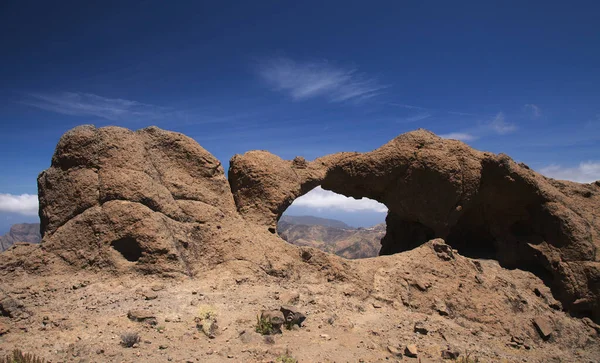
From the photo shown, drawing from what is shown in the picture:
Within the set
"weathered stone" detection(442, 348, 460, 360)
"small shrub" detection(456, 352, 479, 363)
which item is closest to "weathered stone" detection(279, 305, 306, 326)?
"weathered stone" detection(442, 348, 460, 360)

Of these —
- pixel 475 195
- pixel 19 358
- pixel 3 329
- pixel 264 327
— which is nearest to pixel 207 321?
pixel 264 327

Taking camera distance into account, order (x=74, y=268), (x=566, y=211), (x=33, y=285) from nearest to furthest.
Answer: (x=33, y=285), (x=74, y=268), (x=566, y=211)

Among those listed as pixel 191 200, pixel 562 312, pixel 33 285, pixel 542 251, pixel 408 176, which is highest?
pixel 408 176

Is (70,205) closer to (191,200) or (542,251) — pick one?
(191,200)

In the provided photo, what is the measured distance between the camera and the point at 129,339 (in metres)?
4.98

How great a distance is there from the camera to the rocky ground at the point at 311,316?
5.18 m

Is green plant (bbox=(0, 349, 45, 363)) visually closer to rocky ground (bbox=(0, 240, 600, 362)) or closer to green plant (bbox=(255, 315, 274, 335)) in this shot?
rocky ground (bbox=(0, 240, 600, 362))

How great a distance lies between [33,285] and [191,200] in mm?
3281

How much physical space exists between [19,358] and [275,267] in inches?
177

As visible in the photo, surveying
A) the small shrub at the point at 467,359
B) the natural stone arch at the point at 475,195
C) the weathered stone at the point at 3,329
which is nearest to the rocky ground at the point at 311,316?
the weathered stone at the point at 3,329

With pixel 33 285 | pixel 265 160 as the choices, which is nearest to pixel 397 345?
pixel 265 160

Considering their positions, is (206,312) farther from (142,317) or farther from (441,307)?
(441,307)

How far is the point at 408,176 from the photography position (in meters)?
11.4

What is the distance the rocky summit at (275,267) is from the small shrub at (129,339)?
0.06ft
